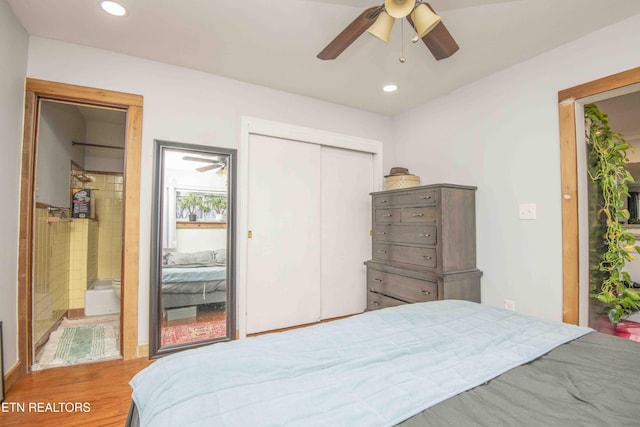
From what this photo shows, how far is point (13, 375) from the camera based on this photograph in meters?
2.03

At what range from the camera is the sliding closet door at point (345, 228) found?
3.45m

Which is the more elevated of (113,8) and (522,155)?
(113,8)

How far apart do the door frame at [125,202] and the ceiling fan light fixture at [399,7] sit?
2.08 metres

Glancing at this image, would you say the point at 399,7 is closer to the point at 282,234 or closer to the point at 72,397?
the point at 282,234

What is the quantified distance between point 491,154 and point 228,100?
8.11 feet

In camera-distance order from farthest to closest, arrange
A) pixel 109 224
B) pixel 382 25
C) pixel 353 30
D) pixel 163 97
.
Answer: pixel 109 224 → pixel 163 97 → pixel 353 30 → pixel 382 25

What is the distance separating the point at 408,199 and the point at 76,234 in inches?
157

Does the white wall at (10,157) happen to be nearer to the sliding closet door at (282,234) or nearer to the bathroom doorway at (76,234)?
the bathroom doorway at (76,234)

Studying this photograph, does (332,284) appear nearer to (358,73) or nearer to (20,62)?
(358,73)

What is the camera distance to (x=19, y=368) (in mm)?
2107

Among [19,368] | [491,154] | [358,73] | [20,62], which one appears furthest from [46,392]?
[491,154]

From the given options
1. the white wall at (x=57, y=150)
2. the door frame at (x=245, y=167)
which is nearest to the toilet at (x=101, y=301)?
the white wall at (x=57, y=150)

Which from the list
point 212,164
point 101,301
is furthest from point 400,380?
point 101,301

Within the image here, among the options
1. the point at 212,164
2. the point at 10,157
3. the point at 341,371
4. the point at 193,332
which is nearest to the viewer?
the point at 341,371
